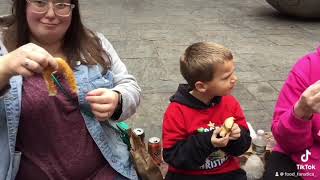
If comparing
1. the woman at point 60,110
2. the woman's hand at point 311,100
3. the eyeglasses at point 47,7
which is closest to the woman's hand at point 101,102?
the woman at point 60,110

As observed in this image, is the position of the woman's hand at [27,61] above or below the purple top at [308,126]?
above

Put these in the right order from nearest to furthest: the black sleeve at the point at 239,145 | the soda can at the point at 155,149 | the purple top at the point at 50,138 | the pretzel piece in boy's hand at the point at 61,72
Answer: the pretzel piece in boy's hand at the point at 61,72 < the purple top at the point at 50,138 < the black sleeve at the point at 239,145 < the soda can at the point at 155,149

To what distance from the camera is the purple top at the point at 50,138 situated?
76.6 inches

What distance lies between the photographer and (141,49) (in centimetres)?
627

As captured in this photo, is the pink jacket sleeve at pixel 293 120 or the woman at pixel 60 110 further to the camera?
the pink jacket sleeve at pixel 293 120

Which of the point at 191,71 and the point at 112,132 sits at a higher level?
the point at 191,71

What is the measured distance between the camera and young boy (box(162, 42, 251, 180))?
227 centimetres

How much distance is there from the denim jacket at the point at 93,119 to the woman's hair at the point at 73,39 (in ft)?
0.14

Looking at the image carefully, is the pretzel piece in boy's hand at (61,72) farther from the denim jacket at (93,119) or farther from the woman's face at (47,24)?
the woman's face at (47,24)

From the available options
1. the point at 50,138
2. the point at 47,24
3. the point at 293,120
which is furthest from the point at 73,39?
the point at 293,120

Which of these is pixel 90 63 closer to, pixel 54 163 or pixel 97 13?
pixel 54 163

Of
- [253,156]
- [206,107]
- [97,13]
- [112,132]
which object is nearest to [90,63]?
[112,132]

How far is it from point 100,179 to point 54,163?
0.22 m

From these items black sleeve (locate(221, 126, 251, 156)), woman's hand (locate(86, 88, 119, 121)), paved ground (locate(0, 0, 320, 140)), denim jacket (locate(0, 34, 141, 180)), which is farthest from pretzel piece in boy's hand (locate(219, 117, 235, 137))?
paved ground (locate(0, 0, 320, 140))
